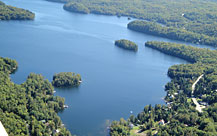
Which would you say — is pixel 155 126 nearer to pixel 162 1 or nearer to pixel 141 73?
pixel 141 73

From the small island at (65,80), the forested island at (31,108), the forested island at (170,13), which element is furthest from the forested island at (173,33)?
the forested island at (31,108)

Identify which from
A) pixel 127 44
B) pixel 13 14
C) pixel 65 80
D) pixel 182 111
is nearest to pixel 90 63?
pixel 65 80

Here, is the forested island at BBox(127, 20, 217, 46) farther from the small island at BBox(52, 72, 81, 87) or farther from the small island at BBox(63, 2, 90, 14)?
the small island at BBox(52, 72, 81, 87)

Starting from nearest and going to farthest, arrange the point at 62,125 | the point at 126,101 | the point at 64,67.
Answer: the point at 62,125 → the point at 126,101 → the point at 64,67

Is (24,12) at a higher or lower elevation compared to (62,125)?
higher

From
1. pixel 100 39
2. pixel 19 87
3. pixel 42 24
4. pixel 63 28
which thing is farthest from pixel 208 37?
pixel 19 87

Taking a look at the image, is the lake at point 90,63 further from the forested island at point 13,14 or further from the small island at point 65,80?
the forested island at point 13,14

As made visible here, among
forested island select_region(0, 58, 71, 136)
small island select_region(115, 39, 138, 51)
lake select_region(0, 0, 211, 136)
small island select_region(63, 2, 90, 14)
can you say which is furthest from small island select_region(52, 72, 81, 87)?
small island select_region(63, 2, 90, 14)

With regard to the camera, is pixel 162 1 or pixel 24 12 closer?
pixel 24 12
